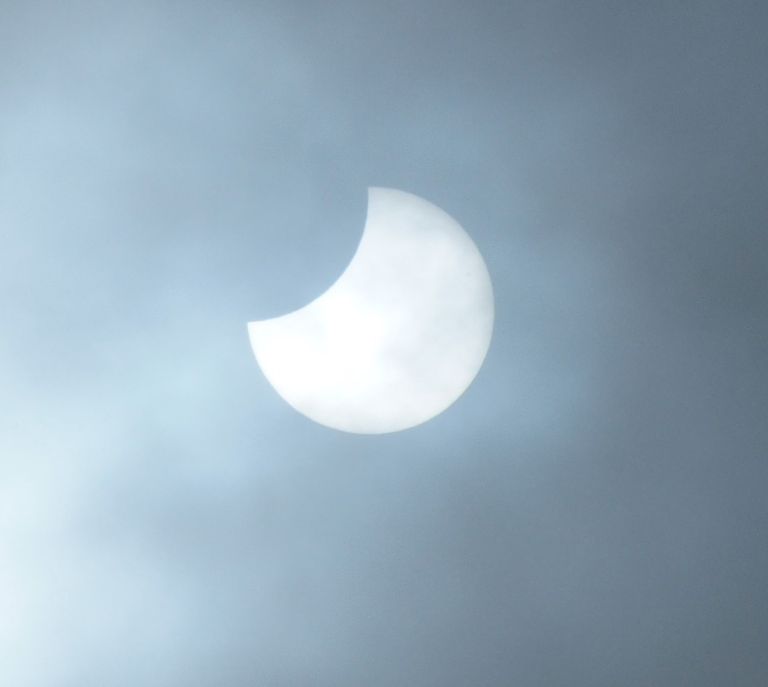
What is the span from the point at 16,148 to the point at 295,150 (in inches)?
25.0

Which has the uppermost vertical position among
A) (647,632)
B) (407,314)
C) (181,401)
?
(407,314)

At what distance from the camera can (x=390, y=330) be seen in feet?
7.68

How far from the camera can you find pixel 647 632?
7.56ft

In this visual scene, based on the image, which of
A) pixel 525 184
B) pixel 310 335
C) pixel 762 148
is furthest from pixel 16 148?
pixel 762 148

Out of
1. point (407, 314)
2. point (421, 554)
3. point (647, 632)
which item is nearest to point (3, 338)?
point (407, 314)

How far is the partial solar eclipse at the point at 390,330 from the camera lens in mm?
2328

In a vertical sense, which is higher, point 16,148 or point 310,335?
point 16,148

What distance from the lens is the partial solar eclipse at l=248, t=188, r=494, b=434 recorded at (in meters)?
2.33

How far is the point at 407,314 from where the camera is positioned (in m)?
2.35

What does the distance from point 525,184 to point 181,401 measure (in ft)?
3.08

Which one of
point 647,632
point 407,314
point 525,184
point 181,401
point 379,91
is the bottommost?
point 647,632

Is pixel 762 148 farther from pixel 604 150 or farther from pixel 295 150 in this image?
pixel 295 150

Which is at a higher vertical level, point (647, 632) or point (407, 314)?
point (407, 314)

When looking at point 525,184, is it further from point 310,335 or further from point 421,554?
point 421,554
